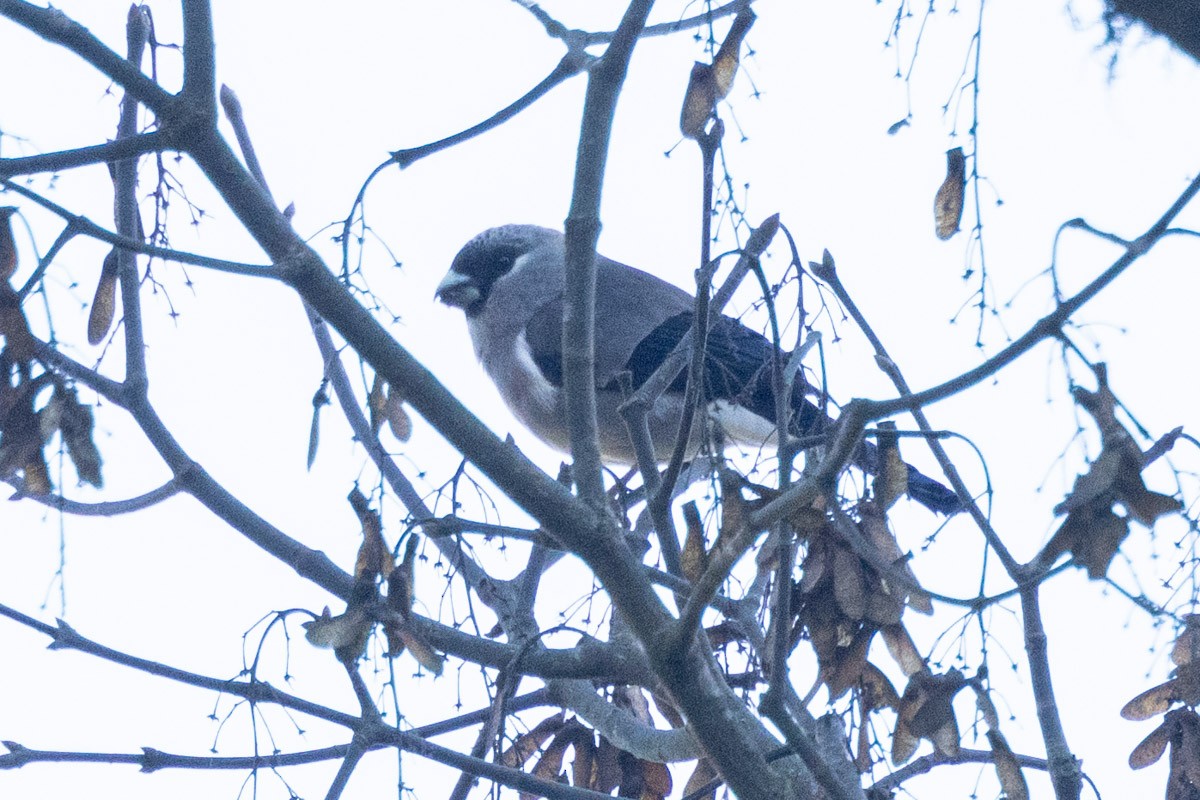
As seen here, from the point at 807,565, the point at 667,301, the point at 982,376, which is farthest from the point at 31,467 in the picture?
the point at 667,301

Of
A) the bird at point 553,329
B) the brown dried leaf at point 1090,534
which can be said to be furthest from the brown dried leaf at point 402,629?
the bird at point 553,329

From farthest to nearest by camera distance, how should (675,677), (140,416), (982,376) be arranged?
(140,416) < (675,677) < (982,376)

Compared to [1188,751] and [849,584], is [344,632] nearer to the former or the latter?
[849,584]

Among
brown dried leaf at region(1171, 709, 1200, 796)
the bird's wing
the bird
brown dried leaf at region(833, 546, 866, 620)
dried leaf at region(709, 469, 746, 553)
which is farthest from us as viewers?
the bird's wing

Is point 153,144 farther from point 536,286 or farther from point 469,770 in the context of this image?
point 536,286

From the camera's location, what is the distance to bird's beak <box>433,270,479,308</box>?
221 inches

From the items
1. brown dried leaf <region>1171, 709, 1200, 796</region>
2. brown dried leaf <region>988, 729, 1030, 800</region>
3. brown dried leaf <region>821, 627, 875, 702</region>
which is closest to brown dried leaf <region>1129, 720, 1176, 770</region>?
brown dried leaf <region>1171, 709, 1200, 796</region>

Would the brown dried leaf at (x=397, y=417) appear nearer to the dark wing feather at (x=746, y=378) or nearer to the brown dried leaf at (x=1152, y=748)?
the dark wing feather at (x=746, y=378)

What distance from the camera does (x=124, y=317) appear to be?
2576mm

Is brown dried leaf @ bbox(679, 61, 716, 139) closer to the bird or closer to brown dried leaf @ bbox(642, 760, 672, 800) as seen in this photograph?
brown dried leaf @ bbox(642, 760, 672, 800)

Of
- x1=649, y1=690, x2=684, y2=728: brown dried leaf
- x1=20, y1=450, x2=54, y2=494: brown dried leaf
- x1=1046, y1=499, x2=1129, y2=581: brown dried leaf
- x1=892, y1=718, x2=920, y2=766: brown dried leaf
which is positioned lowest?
x1=1046, y1=499, x2=1129, y2=581: brown dried leaf

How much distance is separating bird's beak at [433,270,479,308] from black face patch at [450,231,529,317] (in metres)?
0.02

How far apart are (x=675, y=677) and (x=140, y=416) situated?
112 cm

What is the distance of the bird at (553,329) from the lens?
4.66m
